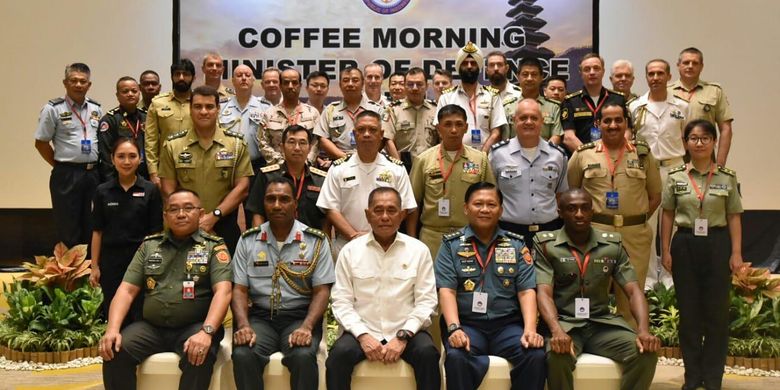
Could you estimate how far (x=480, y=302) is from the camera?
4004mm

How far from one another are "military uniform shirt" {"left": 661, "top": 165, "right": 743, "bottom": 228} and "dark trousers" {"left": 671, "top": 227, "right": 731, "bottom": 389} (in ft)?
0.24

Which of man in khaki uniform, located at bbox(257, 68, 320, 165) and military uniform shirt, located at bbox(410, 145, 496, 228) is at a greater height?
man in khaki uniform, located at bbox(257, 68, 320, 165)

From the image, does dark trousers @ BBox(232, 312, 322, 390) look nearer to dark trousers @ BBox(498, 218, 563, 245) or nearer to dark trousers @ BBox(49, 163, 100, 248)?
dark trousers @ BBox(498, 218, 563, 245)

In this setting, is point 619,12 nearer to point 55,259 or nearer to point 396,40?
point 396,40

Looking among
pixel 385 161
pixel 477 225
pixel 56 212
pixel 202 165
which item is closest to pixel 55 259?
pixel 56 212

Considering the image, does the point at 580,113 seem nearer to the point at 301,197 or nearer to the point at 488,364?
the point at 301,197

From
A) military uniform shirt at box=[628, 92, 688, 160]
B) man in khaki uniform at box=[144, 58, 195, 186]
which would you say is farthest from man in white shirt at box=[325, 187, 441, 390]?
military uniform shirt at box=[628, 92, 688, 160]

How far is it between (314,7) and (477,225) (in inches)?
196

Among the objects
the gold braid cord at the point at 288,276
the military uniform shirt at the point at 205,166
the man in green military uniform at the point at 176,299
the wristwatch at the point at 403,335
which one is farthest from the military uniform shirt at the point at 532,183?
the man in green military uniform at the point at 176,299

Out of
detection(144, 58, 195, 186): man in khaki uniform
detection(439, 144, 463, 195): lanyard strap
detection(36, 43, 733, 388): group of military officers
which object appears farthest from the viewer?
detection(144, 58, 195, 186): man in khaki uniform

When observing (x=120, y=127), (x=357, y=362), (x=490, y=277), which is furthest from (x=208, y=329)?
(x=120, y=127)

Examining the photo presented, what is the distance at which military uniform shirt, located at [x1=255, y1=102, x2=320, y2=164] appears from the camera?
19.4 feet

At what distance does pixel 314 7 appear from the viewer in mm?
8391

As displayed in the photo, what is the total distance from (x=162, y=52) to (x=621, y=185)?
556cm
